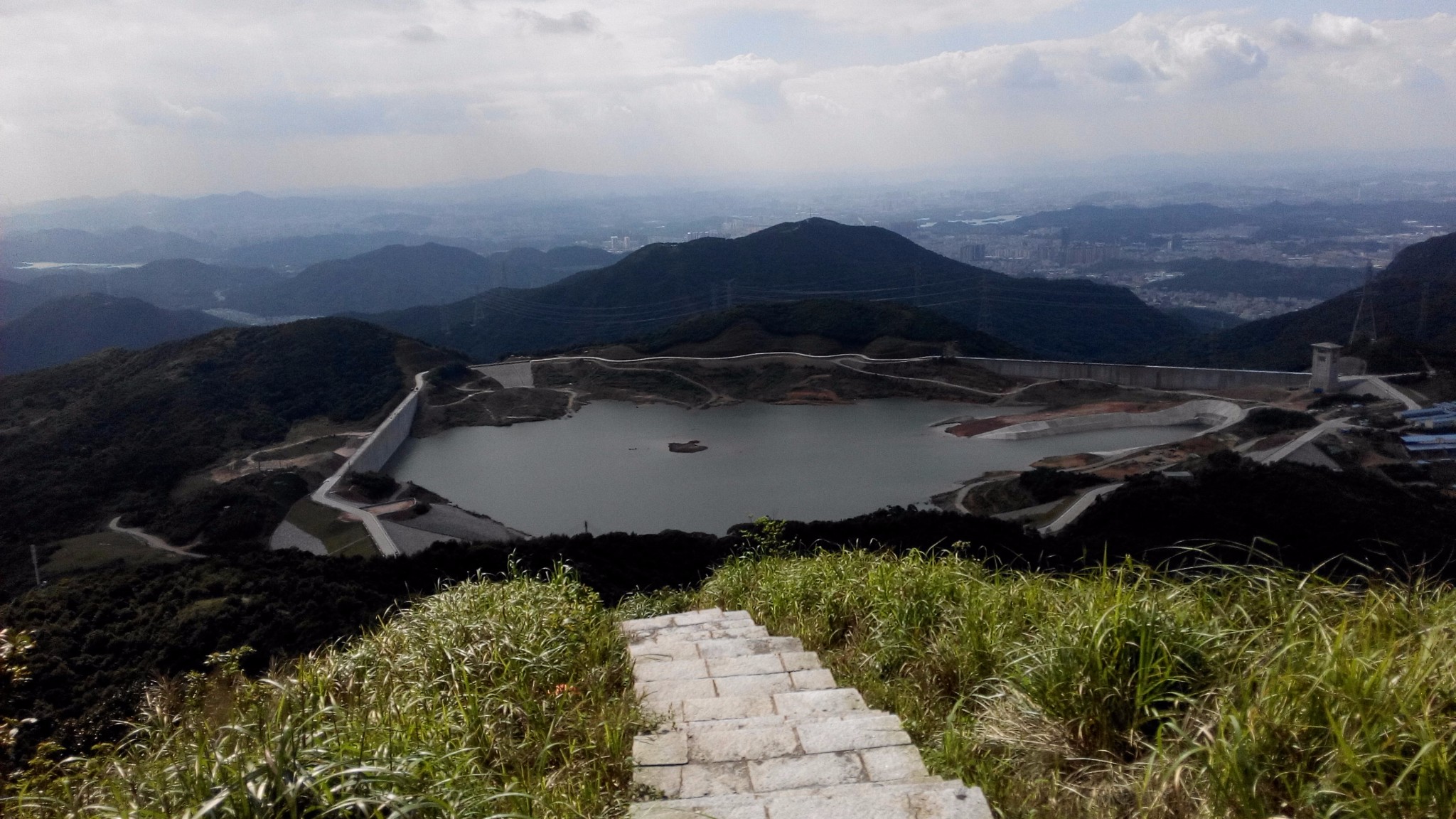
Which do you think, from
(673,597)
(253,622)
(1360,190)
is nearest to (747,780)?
→ (673,597)

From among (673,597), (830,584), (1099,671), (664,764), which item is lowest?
(673,597)

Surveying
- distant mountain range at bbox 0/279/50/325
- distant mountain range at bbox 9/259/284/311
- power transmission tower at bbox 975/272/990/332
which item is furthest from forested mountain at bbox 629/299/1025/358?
distant mountain range at bbox 9/259/284/311

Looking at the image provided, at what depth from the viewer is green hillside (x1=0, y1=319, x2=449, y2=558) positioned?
23000 mm

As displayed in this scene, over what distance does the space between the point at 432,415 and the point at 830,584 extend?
99.5 ft

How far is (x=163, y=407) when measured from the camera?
29828 mm

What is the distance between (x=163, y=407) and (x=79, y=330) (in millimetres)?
40225

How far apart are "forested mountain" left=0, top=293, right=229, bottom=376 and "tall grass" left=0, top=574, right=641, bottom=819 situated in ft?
214

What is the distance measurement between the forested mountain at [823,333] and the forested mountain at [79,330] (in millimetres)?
39548

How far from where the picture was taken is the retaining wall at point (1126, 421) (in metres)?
27.3

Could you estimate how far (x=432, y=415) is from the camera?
106 ft

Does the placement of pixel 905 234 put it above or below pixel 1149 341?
above

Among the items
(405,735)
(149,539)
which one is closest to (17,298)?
(149,539)

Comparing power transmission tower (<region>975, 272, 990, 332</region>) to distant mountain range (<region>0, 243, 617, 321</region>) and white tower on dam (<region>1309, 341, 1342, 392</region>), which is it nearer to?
white tower on dam (<region>1309, 341, 1342, 392</region>)

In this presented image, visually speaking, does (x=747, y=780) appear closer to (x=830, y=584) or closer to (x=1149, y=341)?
(x=830, y=584)
